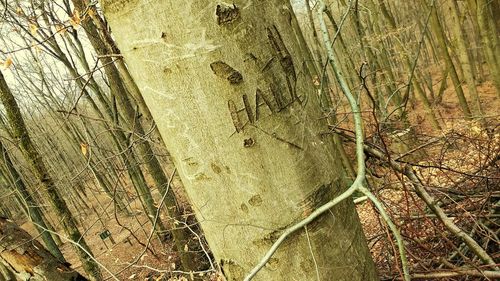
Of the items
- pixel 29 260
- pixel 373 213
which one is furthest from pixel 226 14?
pixel 29 260

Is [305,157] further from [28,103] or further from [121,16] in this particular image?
[28,103]

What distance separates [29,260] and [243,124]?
3.08m

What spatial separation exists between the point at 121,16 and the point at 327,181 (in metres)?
0.50

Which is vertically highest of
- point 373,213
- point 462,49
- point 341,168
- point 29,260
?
point 341,168

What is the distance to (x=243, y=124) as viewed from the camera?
70 centimetres

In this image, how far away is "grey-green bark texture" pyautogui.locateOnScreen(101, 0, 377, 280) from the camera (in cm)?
67

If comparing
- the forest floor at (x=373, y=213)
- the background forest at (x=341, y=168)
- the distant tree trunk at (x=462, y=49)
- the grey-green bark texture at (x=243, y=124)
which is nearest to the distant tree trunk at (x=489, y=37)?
Answer: the background forest at (x=341, y=168)

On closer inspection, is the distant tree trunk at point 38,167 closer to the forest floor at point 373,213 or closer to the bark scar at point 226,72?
the forest floor at point 373,213

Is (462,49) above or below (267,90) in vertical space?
below

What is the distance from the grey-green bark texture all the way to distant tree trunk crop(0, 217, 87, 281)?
8.95 feet

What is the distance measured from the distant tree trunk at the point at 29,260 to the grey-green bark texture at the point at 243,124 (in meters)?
2.73

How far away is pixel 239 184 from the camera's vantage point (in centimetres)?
73

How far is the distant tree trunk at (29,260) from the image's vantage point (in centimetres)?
300

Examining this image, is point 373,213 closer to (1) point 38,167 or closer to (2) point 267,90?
(2) point 267,90
